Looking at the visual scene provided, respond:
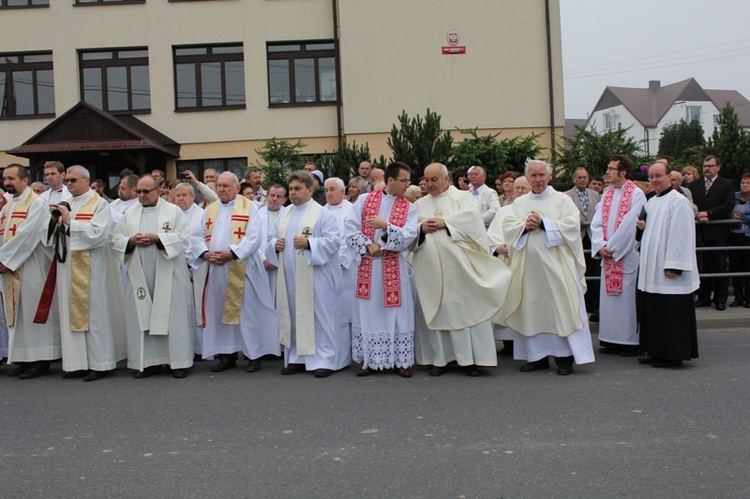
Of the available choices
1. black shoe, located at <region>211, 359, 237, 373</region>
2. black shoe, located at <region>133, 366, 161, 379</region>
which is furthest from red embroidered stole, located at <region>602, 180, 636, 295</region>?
black shoe, located at <region>133, 366, 161, 379</region>

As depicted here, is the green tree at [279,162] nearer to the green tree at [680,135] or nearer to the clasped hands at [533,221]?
the clasped hands at [533,221]

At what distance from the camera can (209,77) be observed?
902 inches

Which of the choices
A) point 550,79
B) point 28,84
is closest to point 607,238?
point 550,79

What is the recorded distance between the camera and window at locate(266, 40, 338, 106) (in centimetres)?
2289

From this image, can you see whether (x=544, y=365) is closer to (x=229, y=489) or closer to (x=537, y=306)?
(x=537, y=306)

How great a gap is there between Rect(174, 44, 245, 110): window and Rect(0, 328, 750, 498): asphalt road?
16448 mm

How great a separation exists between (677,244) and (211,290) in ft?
15.8

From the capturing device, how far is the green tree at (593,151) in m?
14.2

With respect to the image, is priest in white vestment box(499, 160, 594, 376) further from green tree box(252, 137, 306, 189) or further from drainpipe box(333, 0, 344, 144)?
drainpipe box(333, 0, 344, 144)

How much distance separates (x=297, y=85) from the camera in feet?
75.6

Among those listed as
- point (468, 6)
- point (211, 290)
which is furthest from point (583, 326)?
point (468, 6)

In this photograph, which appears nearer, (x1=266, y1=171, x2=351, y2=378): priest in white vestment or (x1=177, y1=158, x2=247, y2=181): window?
(x1=266, y1=171, x2=351, y2=378): priest in white vestment

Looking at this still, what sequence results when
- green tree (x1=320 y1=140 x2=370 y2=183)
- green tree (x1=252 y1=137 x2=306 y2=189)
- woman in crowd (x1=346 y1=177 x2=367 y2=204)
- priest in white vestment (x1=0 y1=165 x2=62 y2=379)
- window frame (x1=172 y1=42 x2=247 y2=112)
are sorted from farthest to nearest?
window frame (x1=172 y1=42 x2=247 y2=112) < green tree (x1=320 y1=140 x2=370 y2=183) < green tree (x1=252 y1=137 x2=306 y2=189) < woman in crowd (x1=346 y1=177 x2=367 y2=204) < priest in white vestment (x1=0 y1=165 x2=62 y2=379)

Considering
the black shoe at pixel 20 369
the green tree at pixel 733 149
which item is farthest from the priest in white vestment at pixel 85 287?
the green tree at pixel 733 149
